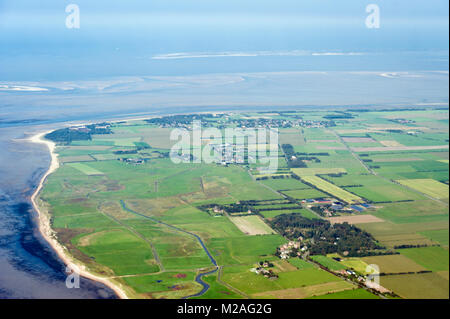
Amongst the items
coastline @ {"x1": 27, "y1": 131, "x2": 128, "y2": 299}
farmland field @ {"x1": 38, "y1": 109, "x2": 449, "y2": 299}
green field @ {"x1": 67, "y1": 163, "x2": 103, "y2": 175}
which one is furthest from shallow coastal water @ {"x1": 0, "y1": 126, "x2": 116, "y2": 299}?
green field @ {"x1": 67, "y1": 163, "x2": 103, "y2": 175}

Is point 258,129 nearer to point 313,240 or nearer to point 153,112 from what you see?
point 153,112

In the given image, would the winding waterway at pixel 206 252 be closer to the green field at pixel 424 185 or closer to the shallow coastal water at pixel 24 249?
the shallow coastal water at pixel 24 249

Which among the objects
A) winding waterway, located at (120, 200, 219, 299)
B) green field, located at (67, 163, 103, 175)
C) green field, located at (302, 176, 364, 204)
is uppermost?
green field, located at (67, 163, 103, 175)

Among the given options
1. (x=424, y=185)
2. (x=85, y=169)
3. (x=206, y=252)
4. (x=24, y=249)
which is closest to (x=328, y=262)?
(x=206, y=252)

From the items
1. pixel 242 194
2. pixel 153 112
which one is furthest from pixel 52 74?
pixel 242 194

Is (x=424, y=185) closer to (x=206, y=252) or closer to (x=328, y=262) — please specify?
(x=328, y=262)

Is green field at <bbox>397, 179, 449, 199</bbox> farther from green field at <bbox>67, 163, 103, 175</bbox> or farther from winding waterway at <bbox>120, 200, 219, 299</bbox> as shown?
green field at <bbox>67, 163, 103, 175</bbox>

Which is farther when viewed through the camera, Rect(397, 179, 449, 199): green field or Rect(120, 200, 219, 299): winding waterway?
Rect(397, 179, 449, 199): green field

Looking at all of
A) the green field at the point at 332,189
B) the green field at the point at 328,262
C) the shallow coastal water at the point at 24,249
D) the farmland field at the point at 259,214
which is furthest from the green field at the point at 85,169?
the green field at the point at 328,262
